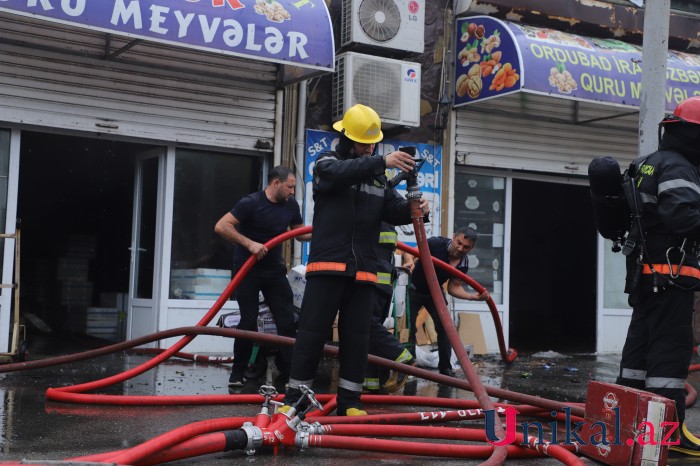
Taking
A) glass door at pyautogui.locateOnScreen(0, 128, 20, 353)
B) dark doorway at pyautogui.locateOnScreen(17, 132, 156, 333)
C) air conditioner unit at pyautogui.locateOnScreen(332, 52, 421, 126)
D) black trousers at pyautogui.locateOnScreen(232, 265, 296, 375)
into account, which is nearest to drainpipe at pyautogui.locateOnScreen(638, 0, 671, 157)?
black trousers at pyautogui.locateOnScreen(232, 265, 296, 375)

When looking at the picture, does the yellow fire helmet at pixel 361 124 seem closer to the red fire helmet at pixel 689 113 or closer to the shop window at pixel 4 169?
the red fire helmet at pixel 689 113

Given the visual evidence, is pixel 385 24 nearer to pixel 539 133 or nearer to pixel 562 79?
pixel 562 79

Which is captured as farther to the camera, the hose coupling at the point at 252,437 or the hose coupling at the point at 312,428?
the hose coupling at the point at 312,428

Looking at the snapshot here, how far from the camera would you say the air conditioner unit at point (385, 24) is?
34.7ft

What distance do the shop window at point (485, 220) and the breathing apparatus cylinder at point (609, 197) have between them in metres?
6.20

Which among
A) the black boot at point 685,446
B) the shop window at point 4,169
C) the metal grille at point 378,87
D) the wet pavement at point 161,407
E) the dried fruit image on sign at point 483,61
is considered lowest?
the wet pavement at point 161,407

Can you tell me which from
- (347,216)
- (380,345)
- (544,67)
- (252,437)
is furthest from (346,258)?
(544,67)

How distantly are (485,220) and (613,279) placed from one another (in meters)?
2.35

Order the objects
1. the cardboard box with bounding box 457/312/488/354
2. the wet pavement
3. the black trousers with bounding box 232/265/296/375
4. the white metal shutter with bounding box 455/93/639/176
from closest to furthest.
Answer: the wet pavement < the black trousers with bounding box 232/265/296/375 < the cardboard box with bounding box 457/312/488/354 < the white metal shutter with bounding box 455/93/639/176

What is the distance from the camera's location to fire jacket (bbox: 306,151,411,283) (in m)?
5.37

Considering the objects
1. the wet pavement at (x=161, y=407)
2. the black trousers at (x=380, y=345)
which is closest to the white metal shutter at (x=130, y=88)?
the wet pavement at (x=161, y=407)

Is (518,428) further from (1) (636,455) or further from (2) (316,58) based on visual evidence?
(2) (316,58)

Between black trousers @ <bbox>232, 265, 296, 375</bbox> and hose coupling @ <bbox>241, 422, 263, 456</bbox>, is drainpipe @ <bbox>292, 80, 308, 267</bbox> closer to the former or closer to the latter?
black trousers @ <bbox>232, 265, 296, 375</bbox>

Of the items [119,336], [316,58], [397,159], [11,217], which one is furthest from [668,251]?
[119,336]
